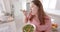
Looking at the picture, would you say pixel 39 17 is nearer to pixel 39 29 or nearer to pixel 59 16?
pixel 39 29

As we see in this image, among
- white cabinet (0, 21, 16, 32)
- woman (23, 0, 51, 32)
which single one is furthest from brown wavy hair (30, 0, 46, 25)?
white cabinet (0, 21, 16, 32)

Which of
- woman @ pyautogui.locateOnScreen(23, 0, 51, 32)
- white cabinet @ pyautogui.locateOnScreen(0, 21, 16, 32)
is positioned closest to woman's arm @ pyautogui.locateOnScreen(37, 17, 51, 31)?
woman @ pyautogui.locateOnScreen(23, 0, 51, 32)

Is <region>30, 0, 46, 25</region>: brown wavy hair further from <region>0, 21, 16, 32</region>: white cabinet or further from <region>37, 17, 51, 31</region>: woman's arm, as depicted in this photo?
<region>0, 21, 16, 32</region>: white cabinet

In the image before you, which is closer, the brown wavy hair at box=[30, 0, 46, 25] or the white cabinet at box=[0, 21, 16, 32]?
the brown wavy hair at box=[30, 0, 46, 25]

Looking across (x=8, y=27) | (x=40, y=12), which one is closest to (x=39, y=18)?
(x=40, y=12)

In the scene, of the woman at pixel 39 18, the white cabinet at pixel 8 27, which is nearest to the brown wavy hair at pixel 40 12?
the woman at pixel 39 18

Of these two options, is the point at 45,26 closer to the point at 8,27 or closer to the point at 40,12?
the point at 40,12

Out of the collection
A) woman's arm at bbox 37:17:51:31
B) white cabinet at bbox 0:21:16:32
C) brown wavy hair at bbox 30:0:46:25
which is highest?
brown wavy hair at bbox 30:0:46:25

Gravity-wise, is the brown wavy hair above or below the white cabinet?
above

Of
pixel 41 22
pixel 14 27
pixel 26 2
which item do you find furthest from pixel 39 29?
pixel 26 2

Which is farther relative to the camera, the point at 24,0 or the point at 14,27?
the point at 24,0

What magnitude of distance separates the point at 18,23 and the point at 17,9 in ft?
0.63

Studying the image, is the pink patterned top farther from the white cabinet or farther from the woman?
the white cabinet

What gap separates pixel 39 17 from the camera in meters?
1.20
